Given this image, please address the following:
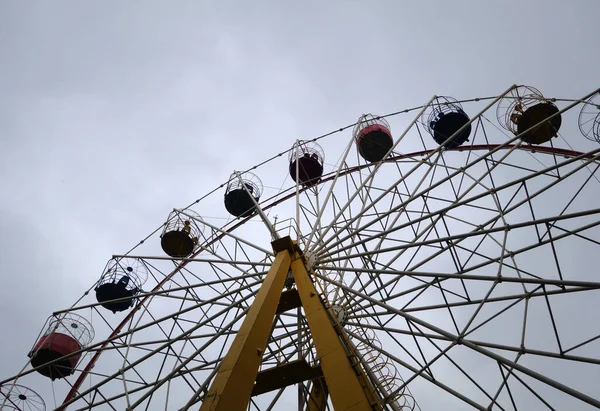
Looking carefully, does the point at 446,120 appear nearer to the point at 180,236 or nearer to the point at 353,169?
the point at 353,169

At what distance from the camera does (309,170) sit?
15961 mm

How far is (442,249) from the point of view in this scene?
10.4 metres

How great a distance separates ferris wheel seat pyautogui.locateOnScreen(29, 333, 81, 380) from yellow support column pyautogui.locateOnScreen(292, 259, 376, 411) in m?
8.29

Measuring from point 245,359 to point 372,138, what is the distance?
36.1ft

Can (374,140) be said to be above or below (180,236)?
above

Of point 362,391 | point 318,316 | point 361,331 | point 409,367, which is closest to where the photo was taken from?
point 362,391

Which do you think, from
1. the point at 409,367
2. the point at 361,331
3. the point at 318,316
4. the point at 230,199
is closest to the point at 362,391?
the point at 318,316

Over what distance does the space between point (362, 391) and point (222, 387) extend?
214 centimetres

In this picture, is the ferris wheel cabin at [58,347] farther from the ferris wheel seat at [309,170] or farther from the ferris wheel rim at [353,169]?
the ferris wheel seat at [309,170]

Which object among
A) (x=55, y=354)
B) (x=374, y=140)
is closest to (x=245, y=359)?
(x=55, y=354)

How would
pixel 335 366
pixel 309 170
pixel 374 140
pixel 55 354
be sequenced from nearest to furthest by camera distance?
pixel 335 366 → pixel 55 354 → pixel 374 140 → pixel 309 170

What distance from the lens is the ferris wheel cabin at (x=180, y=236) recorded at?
14609mm

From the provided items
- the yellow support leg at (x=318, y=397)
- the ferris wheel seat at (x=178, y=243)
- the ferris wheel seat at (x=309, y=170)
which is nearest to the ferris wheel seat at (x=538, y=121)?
the ferris wheel seat at (x=309, y=170)

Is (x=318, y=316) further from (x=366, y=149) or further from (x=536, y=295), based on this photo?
(x=366, y=149)
